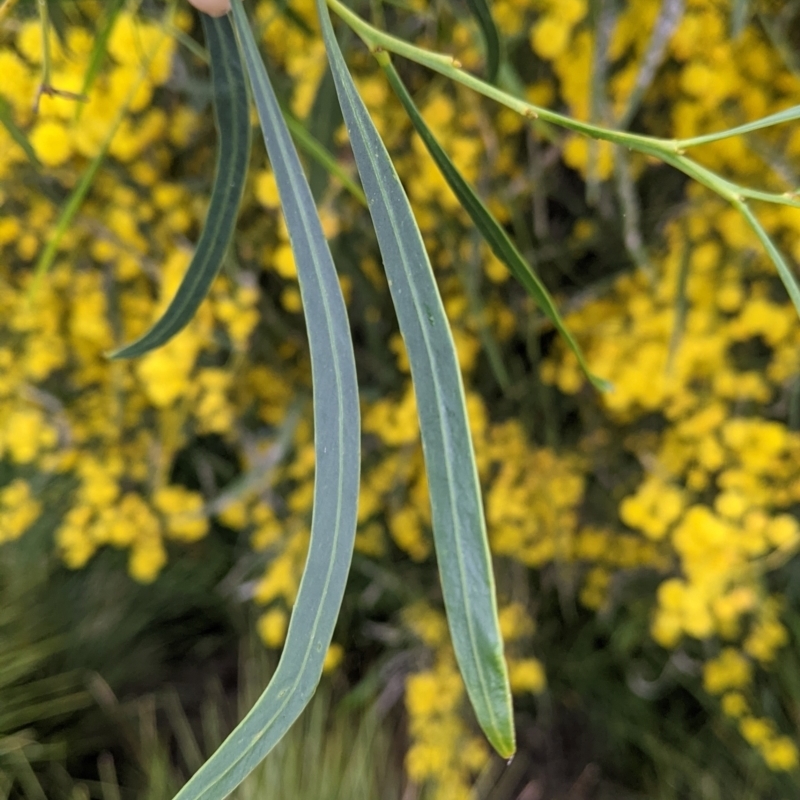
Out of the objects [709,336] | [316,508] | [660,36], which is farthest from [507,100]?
[709,336]

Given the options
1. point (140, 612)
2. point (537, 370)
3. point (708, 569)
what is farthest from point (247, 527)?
point (708, 569)

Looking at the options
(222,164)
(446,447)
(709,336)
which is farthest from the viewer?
(709,336)

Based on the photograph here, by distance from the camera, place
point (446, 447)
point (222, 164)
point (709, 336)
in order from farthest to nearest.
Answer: point (709, 336) < point (222, 164) < point (446, 447)

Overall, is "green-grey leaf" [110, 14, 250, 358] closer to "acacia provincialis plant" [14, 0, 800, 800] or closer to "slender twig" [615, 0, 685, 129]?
"acacia provincialis plant" [14, 0, 800, 800]

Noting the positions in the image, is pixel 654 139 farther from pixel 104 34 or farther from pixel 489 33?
pixel 104 34

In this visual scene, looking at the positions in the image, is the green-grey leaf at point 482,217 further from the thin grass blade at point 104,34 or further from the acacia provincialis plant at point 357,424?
the thin grass blade at point 104,34
